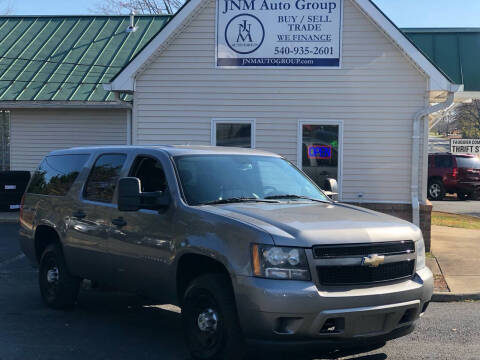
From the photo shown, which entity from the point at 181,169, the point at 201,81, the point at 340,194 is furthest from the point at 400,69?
the point at 181,169

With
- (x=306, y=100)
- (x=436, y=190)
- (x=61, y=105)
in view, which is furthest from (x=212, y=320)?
(x=436, y=190)

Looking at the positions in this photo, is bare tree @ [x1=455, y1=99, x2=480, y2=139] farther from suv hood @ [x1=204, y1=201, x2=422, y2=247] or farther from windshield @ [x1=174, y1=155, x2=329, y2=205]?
suv hood @ [x1=204, y1=201, x2=422, y2=247]

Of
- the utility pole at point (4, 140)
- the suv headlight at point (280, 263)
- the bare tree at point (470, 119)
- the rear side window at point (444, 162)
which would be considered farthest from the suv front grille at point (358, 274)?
the bare tree at point (470, 119)

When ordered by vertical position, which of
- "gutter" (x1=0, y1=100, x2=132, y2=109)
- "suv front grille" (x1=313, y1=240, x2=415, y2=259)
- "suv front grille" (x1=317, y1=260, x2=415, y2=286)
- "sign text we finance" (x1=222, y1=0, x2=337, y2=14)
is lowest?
"suv front grille" (x1=317, y1=260, x2=415, y2=286)

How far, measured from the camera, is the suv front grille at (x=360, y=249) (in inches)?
181

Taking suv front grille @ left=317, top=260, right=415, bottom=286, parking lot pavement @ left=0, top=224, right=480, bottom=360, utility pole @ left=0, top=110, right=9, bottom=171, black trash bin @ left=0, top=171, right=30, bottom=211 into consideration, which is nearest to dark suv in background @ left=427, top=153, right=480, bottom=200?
black trash bin @ left=0, top=171, right=30, bottom=211

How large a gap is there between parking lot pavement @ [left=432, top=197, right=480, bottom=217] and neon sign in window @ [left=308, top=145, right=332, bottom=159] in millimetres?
9007

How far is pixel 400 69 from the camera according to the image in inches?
460

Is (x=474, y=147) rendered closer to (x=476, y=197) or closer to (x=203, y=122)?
(x=476, y=197)

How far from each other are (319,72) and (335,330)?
815 cm

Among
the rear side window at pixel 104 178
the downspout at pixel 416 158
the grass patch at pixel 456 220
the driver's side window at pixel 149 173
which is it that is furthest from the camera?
the grass patch at pixel 456 220

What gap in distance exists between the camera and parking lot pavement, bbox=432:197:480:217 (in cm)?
1981

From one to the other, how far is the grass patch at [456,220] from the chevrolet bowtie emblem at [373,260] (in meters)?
11.3

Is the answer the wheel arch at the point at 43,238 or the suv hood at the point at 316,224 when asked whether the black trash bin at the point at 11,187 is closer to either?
the wheel arch at the point at 43,238
